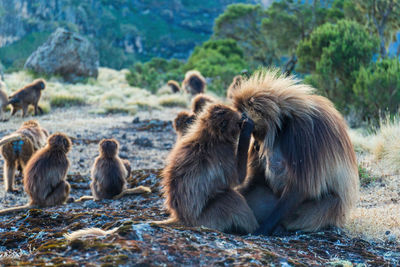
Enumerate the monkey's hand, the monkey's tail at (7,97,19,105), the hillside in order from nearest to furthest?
the monkey's hand → the monkey's tail at (7,97,19,105) → the hillside

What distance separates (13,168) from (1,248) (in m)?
3.73

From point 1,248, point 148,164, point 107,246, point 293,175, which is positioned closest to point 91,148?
point 148,164

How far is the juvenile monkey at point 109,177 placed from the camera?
6125 millimetres

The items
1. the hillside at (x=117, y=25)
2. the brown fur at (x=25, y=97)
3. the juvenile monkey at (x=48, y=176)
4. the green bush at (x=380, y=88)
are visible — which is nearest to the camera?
the juvenile monkey at (x=48, y=176)

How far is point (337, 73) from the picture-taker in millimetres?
12758

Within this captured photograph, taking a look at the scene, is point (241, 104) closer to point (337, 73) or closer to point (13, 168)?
point (13, 168)

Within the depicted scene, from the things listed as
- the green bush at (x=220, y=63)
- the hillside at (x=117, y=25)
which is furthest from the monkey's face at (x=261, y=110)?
the hillside at (x=117, y=25)

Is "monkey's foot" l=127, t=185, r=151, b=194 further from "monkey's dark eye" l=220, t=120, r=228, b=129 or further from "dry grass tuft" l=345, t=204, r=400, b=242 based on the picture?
"dry grass tuft" l=345, t=204, r=400, b=242

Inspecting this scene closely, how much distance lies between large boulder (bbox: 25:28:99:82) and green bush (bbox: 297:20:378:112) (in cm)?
1626

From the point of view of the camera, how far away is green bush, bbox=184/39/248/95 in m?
23.8

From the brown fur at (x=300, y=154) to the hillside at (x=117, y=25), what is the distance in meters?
44.9

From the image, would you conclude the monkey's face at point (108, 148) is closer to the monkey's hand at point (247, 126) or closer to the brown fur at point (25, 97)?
the monkey's hand at point (247, 126)

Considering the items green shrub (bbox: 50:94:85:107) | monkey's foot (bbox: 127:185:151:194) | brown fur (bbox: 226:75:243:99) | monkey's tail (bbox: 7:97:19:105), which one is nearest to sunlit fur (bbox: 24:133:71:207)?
monkey's foot (bbox: 127:185:151:194)

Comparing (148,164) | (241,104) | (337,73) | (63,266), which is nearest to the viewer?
(63,266)
